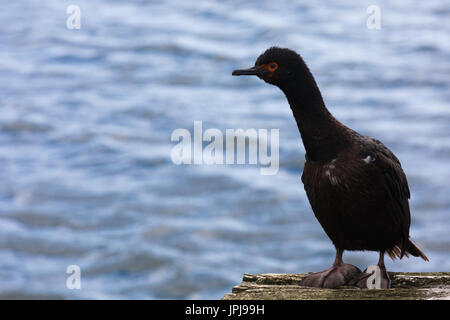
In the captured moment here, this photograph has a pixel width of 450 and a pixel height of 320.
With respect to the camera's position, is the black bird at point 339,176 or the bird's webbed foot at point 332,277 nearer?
the black bird at point 339,176

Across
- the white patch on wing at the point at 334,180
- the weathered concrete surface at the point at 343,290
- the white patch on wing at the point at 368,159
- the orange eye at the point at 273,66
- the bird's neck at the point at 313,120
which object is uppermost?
the orange eye at the point at 273,66

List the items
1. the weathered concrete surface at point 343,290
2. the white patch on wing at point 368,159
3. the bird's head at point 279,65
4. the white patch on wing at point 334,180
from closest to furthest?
the weathered concrete surface at point 343,290 → the bird's head at point 279,65 → the white patch on wing at point 334,180 → the white patch on wing at point 368,159

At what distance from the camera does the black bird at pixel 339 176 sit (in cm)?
628

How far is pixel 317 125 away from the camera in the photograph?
6320mm

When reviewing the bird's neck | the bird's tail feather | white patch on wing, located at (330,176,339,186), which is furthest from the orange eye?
the bird's tail feather

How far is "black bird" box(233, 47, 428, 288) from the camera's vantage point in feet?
20.6

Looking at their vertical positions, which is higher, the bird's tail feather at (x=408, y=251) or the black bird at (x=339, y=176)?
the black bird at (x=339, y=176)

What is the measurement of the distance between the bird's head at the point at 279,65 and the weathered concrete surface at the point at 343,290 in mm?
1884

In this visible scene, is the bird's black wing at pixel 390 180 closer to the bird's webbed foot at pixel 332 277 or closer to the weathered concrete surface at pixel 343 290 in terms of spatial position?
the weathered concrete surface at pixel 343 290

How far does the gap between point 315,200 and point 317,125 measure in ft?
2.37

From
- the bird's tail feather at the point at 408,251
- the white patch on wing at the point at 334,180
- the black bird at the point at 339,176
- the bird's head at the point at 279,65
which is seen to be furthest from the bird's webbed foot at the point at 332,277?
the bird's head at the point at 279,65

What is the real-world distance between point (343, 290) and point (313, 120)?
1.54 m

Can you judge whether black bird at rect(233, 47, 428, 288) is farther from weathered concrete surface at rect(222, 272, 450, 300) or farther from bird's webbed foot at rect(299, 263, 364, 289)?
weathered concrete surface at rect(222, 272, 450, 300)
